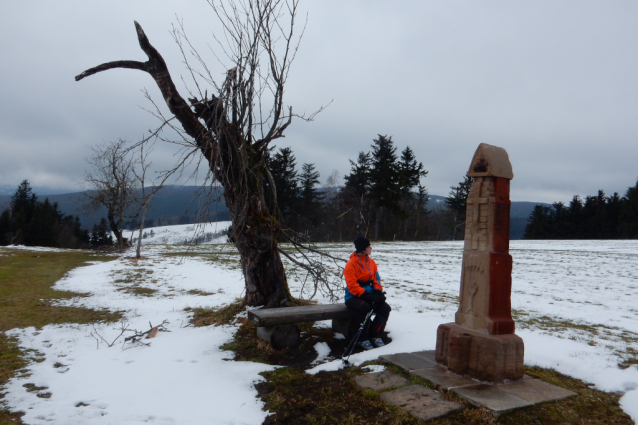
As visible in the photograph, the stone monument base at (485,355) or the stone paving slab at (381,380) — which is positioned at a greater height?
the stone monument base at (485,355)

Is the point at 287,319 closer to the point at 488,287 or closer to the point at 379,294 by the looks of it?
the point at 379,294

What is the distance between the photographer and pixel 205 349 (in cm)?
583

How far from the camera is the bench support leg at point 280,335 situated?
227 inches

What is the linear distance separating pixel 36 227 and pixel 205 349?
49.7m

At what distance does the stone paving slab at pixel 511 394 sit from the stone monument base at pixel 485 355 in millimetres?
120

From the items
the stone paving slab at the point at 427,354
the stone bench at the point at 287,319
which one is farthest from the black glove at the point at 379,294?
the stone paving slab at the point at 427,354

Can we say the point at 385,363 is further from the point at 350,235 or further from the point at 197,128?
the point at 350,235

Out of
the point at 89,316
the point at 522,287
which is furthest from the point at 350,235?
the point at 89,316

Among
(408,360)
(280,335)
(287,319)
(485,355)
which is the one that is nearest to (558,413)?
(485,355)

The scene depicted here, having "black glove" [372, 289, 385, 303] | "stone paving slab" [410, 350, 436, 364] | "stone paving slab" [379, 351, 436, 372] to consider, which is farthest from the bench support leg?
"stone paving slab" [410, 350, 436, 364]

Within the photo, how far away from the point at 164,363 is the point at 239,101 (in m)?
3.95

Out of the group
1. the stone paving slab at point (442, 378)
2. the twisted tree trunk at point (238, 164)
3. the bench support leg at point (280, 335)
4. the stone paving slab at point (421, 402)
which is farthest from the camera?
the twisted tree trunk at point (238, 164)

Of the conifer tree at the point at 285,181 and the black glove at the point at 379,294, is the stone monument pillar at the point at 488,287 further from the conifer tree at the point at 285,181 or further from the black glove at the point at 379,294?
the conifer tree at the point at 285,181

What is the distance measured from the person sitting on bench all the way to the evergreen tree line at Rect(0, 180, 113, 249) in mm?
42353
